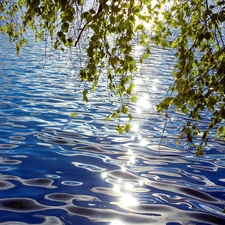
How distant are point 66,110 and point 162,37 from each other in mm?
10448

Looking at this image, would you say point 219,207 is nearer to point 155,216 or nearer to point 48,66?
point 155,216

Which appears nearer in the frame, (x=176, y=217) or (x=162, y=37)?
(x=162, y=37)

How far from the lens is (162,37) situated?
5.85 meters

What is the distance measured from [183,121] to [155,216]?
8.40 m

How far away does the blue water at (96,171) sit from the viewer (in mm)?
7699

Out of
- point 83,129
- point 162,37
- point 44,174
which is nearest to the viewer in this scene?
point 162,37

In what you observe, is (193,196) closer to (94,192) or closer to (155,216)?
(155,216)

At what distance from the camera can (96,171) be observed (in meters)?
9.79

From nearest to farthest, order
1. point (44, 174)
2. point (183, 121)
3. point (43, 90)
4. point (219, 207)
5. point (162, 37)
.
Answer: point (162, 37) → point (219, 207) → point (44, 174) → point (183, 121) → point (43, 90)

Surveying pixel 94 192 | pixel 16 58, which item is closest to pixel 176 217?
pixel 94 192

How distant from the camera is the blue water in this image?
7.70 metres

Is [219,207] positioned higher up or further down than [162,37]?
further down

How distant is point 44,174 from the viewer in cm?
934

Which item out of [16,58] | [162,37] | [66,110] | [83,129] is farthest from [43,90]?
[162,37]
